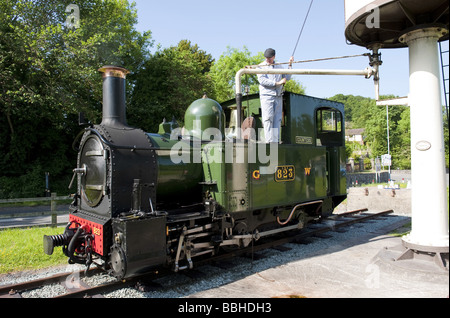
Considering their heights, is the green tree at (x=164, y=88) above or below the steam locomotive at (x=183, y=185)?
above

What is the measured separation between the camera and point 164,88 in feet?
66.7

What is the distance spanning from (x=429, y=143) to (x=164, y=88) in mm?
17296

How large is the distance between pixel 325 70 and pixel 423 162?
228 cm

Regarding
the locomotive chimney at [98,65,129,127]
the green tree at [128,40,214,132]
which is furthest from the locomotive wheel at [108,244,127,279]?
the green tree at [128,40,214,132]

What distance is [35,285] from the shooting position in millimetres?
4715

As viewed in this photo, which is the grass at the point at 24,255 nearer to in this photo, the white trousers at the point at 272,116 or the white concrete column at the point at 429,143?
the white trousers at the point at 272,116

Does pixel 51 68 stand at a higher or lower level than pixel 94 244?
higher

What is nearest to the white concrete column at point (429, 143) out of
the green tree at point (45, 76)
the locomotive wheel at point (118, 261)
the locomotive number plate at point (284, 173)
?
the locomotive number plate at point (284, 173)

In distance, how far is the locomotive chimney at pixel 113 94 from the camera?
198 inches

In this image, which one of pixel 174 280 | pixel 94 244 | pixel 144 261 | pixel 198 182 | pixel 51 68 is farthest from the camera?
pixel 51 68

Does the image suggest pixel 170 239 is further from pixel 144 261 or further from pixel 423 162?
pixel 423 162

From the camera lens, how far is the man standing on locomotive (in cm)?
639

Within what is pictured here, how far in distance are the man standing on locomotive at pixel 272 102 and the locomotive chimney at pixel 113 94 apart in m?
2.71

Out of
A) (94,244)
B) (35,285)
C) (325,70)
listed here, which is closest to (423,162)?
(325,70)
